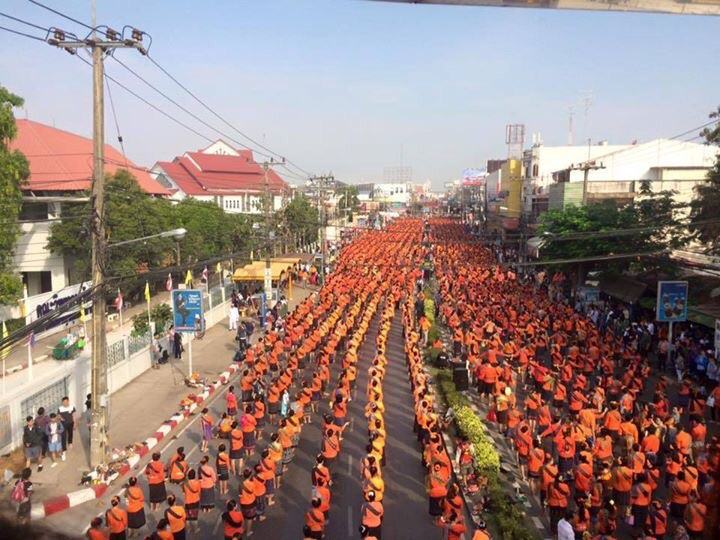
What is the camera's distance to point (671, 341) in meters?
18.2

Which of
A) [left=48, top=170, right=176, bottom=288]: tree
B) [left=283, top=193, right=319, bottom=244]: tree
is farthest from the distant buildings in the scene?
[left=283, top=193, right=319, bottom=244]: tree

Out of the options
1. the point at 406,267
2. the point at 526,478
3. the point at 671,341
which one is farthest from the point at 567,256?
the point at 526,478

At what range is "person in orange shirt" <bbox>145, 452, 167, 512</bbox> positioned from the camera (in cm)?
941

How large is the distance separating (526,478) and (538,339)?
7885 millimetres

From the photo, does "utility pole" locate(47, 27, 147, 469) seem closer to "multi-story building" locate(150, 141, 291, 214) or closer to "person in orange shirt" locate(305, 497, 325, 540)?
"person in orange shirt" locate(305, 497, 325, 540)

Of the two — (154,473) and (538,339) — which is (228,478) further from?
(538,339)

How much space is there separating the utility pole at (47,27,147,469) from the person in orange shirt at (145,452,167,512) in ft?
6.88

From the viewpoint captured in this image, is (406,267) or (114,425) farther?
(406,267)

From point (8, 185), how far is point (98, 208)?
11.3 meters

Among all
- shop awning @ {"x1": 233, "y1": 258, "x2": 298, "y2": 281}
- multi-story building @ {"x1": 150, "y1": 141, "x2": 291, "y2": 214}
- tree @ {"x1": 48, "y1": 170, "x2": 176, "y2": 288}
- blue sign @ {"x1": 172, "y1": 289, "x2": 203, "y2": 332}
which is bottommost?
shop awning @ {"x1": 233, "y1": 258, "x2": 298, "y2": 281}

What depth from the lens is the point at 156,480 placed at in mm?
9469

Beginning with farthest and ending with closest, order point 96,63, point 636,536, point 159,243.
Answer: point 159,243 < point 96,63 < point 636,536

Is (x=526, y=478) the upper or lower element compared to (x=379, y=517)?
lower

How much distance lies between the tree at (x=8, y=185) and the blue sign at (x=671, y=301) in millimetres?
17783
